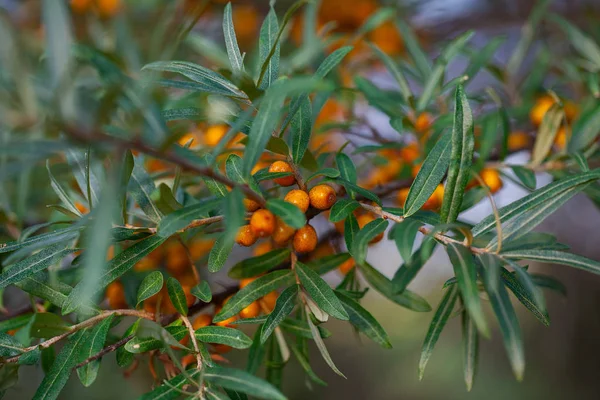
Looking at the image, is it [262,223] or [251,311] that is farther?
[251,311]

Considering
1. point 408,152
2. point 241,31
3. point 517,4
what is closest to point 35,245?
point 408,152

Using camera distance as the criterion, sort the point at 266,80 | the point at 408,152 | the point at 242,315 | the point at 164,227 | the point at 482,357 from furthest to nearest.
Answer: the point at 482,357 < the point at 408,152 < the point at 242,315 < the point at 266,80 < the point at 164,227

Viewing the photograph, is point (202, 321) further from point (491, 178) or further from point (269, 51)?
point (491, 178)

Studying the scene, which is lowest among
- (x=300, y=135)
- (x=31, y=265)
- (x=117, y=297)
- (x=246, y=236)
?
(x=117, y=297)

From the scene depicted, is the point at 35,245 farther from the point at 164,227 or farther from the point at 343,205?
the point at 343,205

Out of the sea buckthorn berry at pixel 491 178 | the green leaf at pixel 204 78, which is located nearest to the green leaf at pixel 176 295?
the green leaf at pixel 204 78

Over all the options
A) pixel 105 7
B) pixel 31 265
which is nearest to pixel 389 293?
pixel 31 265

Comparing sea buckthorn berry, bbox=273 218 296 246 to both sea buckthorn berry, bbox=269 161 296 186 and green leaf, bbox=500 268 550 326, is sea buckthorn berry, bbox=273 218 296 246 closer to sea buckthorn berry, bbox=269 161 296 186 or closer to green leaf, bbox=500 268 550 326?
sea buckthorn berry, bbox=269 161 296 186

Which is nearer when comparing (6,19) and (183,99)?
(6,19)
